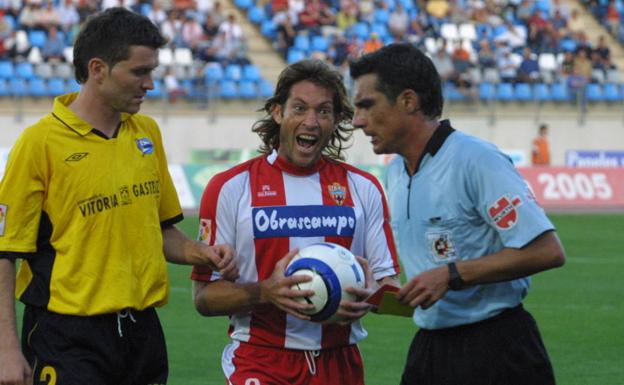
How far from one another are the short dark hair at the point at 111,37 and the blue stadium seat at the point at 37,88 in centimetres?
2252

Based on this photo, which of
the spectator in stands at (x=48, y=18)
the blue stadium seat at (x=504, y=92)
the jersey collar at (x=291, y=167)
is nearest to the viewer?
the jersey collar at (x=291, y=167)

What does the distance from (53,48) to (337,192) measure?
2293 cm

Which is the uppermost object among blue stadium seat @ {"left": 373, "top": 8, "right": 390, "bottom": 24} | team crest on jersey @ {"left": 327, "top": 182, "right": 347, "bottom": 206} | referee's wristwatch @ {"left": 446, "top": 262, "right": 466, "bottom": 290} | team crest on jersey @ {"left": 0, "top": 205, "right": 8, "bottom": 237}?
team crest on jersey @ {"left": 0, "top": 205, "right": 8, "bottom": 237}

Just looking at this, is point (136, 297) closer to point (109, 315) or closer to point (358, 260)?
point (109, 315)

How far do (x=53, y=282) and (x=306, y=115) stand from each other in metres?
1.26

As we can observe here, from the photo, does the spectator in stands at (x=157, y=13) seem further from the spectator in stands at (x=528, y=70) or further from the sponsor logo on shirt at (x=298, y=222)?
the sponsor logo on shirt at (x=298, y=222)

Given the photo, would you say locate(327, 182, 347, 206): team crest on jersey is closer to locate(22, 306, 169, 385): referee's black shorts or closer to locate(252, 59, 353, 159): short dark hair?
locate(252, 59, 353, 159): short dark hair

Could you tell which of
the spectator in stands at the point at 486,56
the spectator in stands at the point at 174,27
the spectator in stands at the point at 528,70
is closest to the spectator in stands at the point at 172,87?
the spectator in stands at the point at 174,27

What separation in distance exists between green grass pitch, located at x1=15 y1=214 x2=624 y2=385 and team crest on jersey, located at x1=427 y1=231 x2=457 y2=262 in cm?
438

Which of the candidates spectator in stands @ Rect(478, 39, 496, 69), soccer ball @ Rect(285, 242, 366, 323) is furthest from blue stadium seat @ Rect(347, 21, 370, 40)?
soccer ball @ Rect(285, 242, 366, 323)

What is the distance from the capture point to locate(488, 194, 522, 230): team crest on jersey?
4.66 m

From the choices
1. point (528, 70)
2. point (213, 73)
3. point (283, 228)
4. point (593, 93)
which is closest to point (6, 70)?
point (213, 73)

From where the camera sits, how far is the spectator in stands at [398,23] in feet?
106

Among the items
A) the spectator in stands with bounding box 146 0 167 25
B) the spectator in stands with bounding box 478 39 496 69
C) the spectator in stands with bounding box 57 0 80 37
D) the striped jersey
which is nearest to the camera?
the striped jersey
